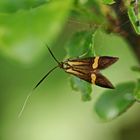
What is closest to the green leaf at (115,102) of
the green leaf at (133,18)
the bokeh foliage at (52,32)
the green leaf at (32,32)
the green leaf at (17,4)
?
the bokeh foliage at (52,32)

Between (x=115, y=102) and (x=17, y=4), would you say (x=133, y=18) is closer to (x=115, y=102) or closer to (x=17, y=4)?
(x=17, y=4)

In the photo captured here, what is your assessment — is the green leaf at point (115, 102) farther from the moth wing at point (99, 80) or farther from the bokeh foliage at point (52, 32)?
the moth wing at point (99, 80)

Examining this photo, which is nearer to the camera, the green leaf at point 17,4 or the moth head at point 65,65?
the green leaf at point 17,4

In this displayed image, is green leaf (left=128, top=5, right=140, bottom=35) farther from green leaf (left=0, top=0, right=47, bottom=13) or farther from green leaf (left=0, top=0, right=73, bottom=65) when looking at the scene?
green leaf (left=0, top=0, right=73, bottom=65)

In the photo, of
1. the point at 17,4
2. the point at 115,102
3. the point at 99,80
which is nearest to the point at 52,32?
the point at 17,4

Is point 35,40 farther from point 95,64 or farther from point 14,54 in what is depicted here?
point 95,64

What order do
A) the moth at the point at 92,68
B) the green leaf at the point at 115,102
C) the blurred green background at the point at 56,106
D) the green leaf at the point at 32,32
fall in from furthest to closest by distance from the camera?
the blurred green background at the point at 56,106, the green leaf at the point at 115,102, the moth at the point at 92,68, the green leaf at the point at 32,32
